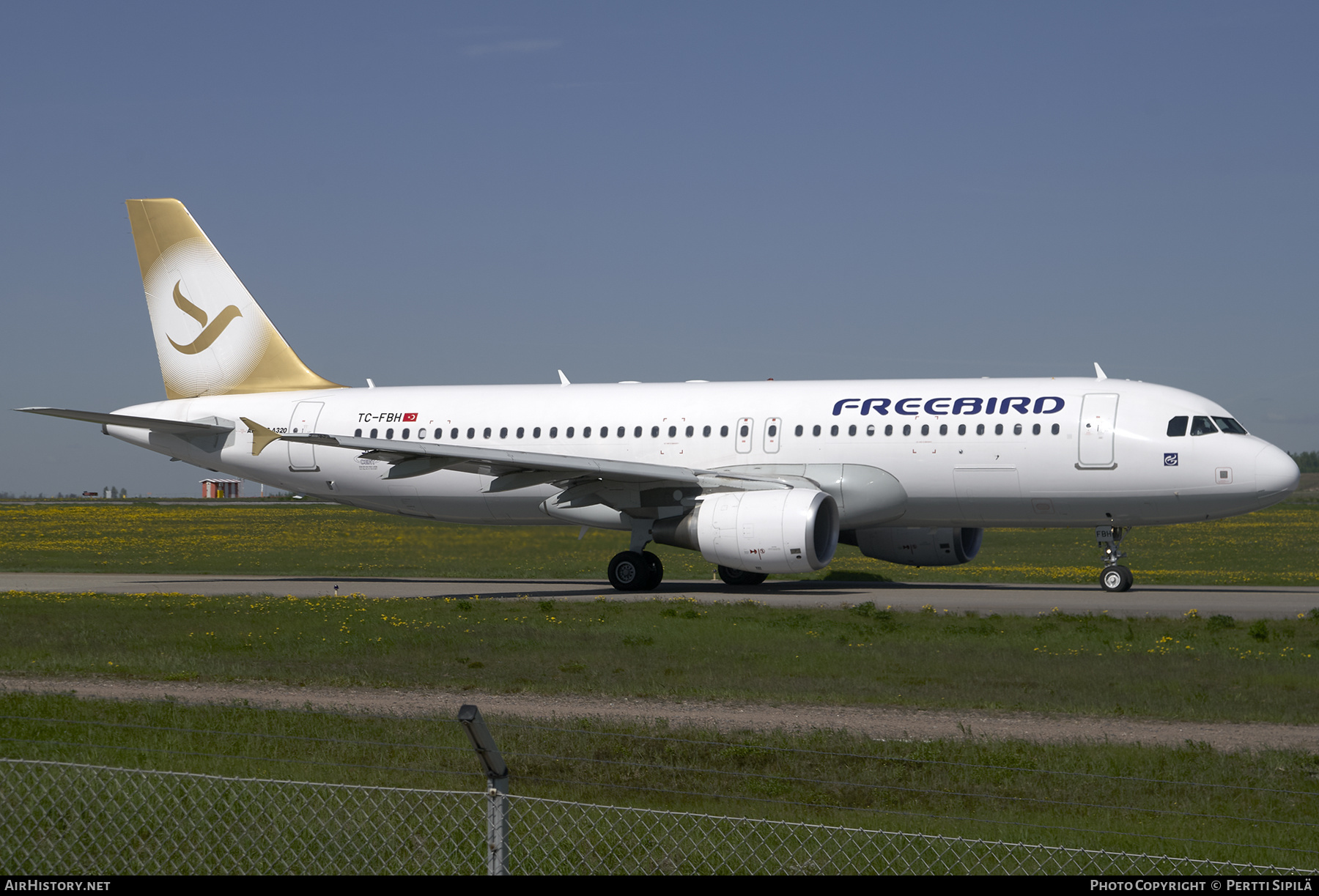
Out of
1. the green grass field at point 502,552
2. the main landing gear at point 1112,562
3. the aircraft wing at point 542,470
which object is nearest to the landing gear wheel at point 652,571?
the aircraft wing at point 542,470

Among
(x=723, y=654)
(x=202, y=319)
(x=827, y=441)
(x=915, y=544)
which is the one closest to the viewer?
(x=723, y=654)

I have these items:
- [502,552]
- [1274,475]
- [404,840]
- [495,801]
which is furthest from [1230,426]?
Result: [495,801]

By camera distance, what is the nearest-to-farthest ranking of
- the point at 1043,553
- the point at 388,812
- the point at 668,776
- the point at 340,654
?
the point at 388,812 → the point at 668,776 → the point at 340,654 → the point at 1043,553

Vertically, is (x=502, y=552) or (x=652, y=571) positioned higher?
(x=502, y=552)

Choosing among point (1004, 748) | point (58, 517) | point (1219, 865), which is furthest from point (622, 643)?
point (58, 517)

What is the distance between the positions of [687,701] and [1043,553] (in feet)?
106

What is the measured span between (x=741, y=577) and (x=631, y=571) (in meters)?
3.13

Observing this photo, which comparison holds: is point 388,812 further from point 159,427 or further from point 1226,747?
point 159,427

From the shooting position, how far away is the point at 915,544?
95.9ft

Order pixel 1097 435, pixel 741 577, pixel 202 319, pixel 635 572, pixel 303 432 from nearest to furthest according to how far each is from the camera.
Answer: pixel 1097 435 < pixel 635 572 < pixel 741 577 < pixel 303 432 < pixel 202 319

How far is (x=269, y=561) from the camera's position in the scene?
3944 cm

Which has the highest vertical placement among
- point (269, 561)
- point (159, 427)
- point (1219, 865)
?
point (159, 427)

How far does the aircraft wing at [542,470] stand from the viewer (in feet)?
86.2

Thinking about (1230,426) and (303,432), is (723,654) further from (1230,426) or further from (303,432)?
(303,432)
